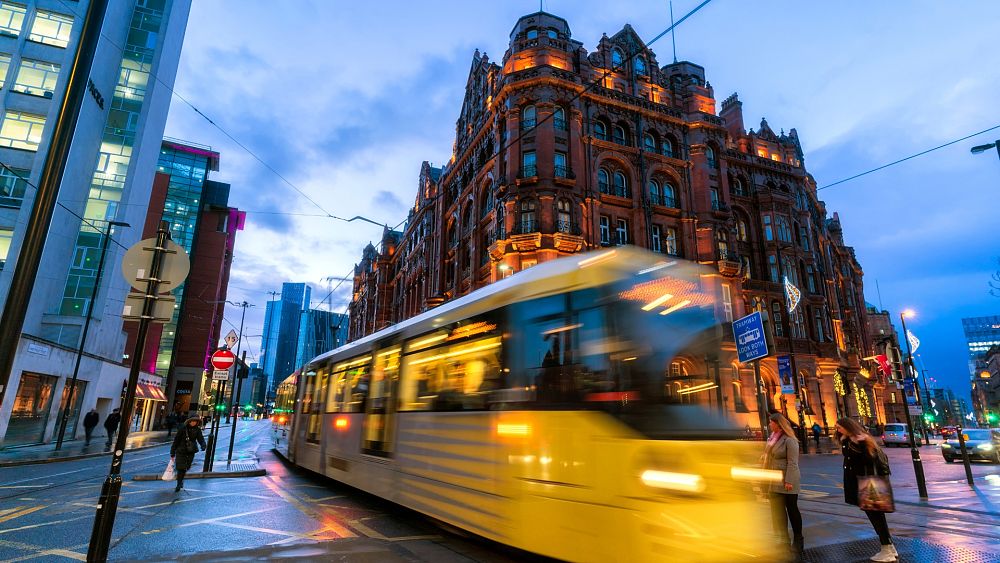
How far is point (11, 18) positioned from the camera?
27875 mm

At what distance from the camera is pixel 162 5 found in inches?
1454

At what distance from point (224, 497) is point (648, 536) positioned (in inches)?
356

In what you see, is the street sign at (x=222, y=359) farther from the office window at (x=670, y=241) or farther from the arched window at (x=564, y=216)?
the office window at (x=670, y=241)

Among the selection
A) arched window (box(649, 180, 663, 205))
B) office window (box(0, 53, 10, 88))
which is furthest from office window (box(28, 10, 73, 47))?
arched window (box(649, 180, 663, 205))

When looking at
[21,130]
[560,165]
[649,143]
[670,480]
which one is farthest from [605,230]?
[21,130]

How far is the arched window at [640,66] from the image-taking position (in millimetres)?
38281

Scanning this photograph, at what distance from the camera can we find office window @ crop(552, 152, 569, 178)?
31219mm

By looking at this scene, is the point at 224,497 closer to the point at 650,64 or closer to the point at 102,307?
the point at 102,307

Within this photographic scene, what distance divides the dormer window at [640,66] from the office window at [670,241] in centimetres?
1283

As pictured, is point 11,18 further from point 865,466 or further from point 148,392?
point 865,466

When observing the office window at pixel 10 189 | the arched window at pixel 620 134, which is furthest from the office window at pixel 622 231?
the office window at pixel 10 189

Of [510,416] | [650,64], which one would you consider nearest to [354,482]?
[510,416]

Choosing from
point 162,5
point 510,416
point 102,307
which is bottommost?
point 510,416

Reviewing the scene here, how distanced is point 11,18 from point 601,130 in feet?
116
